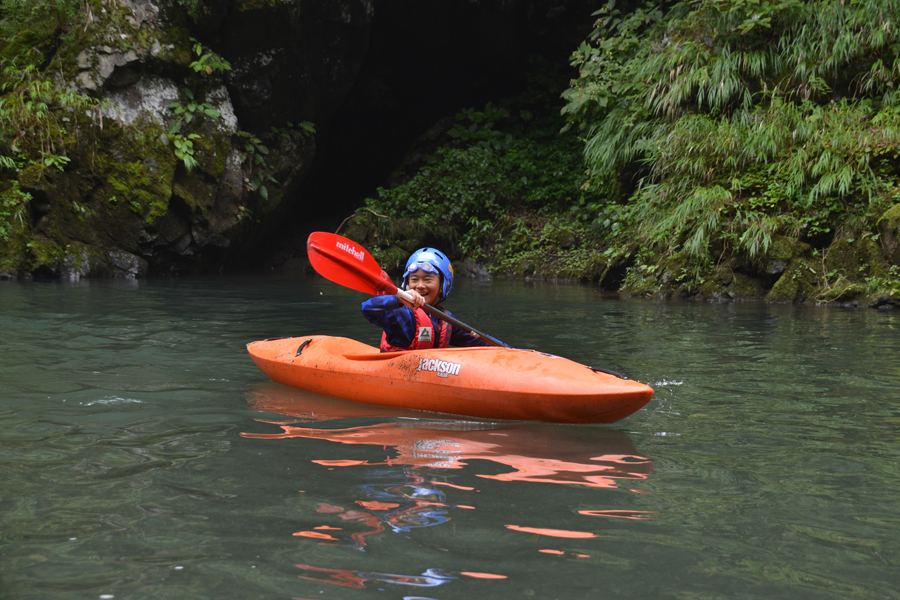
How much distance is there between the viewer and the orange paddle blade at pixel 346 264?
401cm

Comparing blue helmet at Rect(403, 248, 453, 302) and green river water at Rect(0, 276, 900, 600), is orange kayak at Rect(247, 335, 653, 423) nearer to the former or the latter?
green river water at Rect(0, 276, 900, 600)

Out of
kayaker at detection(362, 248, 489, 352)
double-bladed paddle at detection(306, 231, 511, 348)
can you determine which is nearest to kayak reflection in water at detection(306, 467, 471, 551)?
kayaker at detection(362, 248, 489, 352)

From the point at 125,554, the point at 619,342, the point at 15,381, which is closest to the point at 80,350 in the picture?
the point at 15,381

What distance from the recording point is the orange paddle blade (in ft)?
13.2

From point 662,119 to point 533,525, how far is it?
8.82 m

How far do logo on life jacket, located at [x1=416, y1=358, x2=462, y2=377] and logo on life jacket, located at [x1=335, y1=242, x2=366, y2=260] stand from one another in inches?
35.5

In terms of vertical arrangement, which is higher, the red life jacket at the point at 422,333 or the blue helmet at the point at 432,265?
the blue helmet at the point at 432,265

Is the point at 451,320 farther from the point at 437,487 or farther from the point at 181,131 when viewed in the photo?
the point at 181,131

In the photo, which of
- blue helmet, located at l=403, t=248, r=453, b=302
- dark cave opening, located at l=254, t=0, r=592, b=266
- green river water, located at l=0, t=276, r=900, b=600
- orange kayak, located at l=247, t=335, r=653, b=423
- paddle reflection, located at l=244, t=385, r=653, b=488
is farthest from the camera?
dark cave opening, located at l=254, t=0, r=592, b=266

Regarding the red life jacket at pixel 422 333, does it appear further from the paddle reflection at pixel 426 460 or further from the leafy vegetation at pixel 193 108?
the leafy vegetation at pixel 193 108

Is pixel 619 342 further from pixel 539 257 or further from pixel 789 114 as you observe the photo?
pixel 539 257

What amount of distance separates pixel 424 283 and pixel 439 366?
655 millimetres

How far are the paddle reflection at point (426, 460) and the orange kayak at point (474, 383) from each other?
0.07 m

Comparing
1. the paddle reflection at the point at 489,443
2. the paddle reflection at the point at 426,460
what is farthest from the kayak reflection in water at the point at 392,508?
the paddle reflection at the point at 489,443
